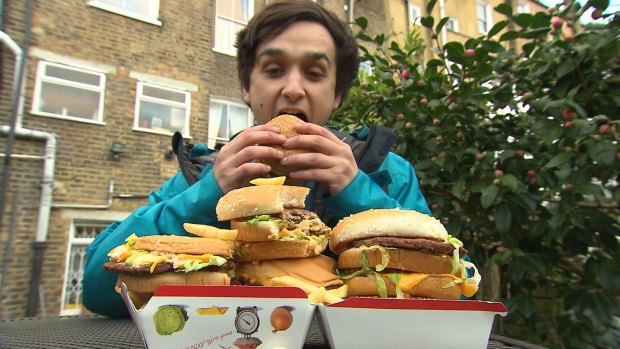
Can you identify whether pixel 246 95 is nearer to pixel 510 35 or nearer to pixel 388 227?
pixel 388 227

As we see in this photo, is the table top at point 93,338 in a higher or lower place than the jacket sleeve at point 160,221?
lower

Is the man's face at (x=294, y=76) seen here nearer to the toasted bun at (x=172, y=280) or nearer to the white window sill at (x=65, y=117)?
the toasted bun at (x=172, y=280)

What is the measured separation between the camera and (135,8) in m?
9.53

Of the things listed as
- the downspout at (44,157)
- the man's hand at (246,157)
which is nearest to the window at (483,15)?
the downspout at (44,157)

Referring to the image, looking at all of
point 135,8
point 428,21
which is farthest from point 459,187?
point 135,8

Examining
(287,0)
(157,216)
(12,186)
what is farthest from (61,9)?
(157,216)

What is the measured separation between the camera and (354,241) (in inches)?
45.7

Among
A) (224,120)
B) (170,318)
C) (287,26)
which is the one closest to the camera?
(170,318)

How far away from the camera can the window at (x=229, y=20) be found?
35.4 ft

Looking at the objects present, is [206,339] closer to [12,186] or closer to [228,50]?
[12,186]

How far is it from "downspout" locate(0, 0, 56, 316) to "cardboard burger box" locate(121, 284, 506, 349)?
27.0 ft

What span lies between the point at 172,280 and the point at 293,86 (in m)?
1.02

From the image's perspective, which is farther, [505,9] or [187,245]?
[505,9]

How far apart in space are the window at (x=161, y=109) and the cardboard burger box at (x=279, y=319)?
351 inches
